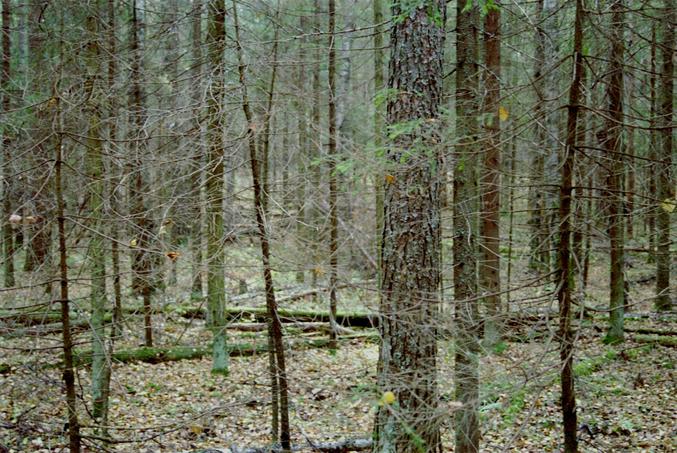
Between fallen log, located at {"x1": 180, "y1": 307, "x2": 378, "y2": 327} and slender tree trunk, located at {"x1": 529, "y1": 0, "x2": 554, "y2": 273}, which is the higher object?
slender tree trunk, located at {"x1": 529, "y1": 0, "x2": 554, "y2": 273}

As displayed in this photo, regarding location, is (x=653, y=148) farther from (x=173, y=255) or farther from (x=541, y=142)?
(x=173, y=255)

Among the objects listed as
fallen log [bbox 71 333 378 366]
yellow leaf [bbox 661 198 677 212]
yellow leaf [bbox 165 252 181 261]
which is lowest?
fallen log [bbox 71 333 378 366]

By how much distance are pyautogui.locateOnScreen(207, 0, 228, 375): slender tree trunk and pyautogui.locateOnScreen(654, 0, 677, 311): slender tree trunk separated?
14.5ft

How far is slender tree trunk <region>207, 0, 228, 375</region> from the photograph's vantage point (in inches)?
245

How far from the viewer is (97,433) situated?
7.73m

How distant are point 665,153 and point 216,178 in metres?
7.11

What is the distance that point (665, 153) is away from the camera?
8836mm

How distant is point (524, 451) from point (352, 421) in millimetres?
2631

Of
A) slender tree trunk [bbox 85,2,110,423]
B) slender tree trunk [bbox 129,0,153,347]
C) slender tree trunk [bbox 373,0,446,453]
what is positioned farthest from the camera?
slender tree trunk [bbox 85,2,110,423]

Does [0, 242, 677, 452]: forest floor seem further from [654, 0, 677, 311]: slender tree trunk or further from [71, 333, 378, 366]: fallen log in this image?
[654, 0, 677, 311]: slender tree trunk

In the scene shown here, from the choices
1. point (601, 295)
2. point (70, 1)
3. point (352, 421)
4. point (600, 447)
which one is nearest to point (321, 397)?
point (352, 421)

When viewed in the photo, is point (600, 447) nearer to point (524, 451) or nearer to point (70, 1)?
point (524, 451)

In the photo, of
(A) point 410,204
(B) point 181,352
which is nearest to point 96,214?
(A) point 410,204

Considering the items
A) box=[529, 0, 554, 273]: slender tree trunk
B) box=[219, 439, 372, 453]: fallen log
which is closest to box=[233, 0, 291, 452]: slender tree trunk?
box=[219, 439, 372, 453]: fallen log
